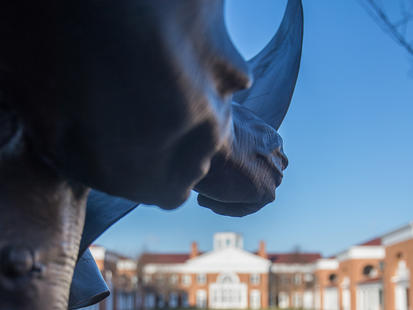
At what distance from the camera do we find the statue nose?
0.48 metres

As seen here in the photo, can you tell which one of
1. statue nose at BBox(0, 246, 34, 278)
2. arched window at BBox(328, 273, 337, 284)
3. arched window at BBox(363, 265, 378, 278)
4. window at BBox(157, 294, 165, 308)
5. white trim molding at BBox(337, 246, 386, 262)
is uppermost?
white trim molding at BBox(337, 246, 386, 262)

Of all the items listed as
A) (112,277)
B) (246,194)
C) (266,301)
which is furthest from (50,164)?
(266,301)

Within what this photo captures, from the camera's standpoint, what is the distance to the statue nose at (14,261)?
48cm

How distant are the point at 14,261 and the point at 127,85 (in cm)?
21

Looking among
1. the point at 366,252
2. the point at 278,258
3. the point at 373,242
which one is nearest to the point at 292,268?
the point at 278,258

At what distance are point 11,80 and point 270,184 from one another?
0.36 meters

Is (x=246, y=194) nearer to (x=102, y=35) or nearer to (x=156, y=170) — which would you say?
(x=156, y=170)

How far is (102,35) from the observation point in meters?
0.38

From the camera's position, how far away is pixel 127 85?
1.29 feet

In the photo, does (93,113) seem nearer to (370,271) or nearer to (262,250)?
(370,271)

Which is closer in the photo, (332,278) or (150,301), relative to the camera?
(332,278)

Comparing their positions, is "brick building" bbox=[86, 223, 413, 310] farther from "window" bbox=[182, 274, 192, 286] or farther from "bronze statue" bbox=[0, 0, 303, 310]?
"bronze statue" bbox=[0, 0, 303, 310]

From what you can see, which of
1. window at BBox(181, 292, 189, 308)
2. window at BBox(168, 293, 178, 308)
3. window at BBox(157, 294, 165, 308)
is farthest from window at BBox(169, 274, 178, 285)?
window at BBox(157, 294, 165, 308)

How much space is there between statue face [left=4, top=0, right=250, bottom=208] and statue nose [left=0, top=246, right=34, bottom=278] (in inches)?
3.6
